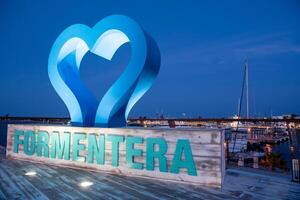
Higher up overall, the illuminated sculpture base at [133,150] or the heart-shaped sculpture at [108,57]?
the heart-shaped sculpture at [108,57]

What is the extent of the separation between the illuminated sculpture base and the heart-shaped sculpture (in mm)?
491

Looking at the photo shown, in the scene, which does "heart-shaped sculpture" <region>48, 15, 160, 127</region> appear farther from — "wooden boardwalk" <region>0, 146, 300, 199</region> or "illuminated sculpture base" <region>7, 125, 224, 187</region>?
"wooden boardwalk" <region>0, 146, 300, 199</region>

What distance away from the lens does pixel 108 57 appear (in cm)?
566

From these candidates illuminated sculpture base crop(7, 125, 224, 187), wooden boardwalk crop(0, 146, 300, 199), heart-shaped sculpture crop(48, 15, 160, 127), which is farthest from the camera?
heart-shaped sculpture crop(48, 15, 160, 127)

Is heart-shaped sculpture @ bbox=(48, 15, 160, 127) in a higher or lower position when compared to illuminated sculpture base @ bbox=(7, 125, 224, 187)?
higher

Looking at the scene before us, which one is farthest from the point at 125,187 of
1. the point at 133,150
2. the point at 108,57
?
the point at 108,57

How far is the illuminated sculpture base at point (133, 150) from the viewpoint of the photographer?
152 inches

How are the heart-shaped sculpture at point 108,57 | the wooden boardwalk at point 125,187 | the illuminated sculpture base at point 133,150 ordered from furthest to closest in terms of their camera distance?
the heart-shaped sculpture at point 108,57
the illuminated sculpture base at point 133,150
the wooden boardwalk at point 125,187

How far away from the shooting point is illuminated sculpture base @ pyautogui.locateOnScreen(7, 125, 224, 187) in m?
3.86

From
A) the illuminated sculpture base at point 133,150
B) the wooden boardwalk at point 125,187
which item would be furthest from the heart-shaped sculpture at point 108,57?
the wooden boardwalk at point 125,187

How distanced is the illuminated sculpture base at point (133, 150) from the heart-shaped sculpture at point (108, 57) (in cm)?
49

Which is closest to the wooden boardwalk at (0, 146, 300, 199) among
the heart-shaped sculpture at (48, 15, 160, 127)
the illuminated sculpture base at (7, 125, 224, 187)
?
the illuminated sculpture base at (7, 125, 224, 187)

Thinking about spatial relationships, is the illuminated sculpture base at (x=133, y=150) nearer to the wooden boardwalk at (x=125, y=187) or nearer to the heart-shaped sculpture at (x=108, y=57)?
the wooden boardwalk at (x=125, y=187)

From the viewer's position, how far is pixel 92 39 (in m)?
5.29
